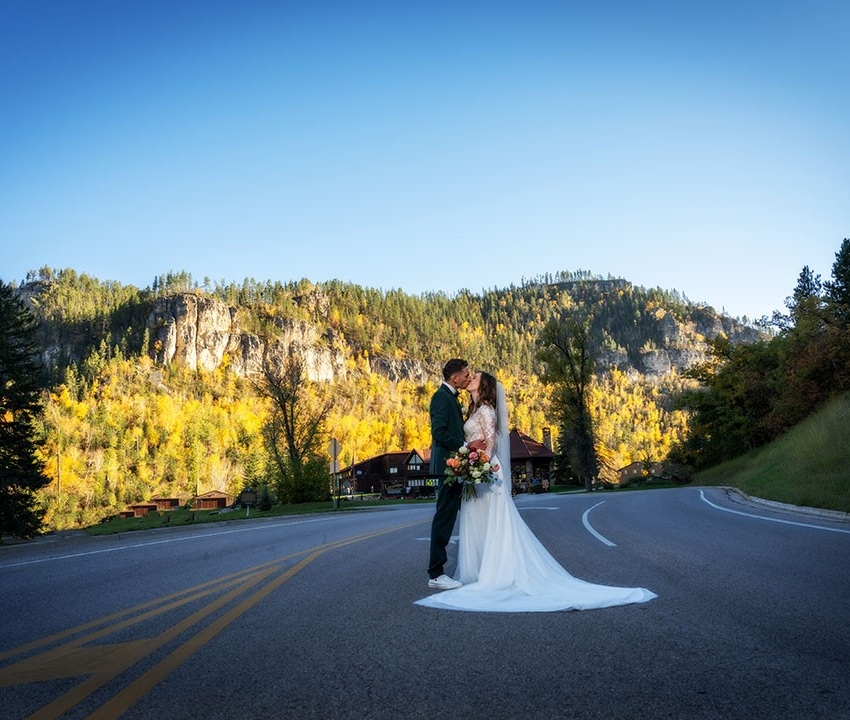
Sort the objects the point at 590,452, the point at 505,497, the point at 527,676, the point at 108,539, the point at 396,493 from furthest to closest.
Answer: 1. the point at 396,493
2. the point at 590,452
3. the point at 108,539
4. the point at 505,497
5. the point at 527,676

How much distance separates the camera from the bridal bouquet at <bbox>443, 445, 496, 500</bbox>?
A: 6996 millimetres

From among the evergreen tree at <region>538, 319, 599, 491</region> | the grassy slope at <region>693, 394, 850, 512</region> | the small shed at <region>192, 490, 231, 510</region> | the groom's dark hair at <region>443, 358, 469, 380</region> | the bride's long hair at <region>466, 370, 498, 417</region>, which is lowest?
the small shed at <region>192, 490, 231, 510</region>

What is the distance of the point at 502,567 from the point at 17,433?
110 feet

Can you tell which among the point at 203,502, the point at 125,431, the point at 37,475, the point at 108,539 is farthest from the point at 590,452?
the point at 125,431

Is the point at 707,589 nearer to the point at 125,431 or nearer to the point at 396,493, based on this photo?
the point at 396,493

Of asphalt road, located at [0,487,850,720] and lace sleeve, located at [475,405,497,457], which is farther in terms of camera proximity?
lace sleeve, located at [475,405,497,457]

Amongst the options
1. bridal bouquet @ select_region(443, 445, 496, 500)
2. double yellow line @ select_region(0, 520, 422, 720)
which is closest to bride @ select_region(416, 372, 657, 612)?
bridal bouquet @ select_region(443, 445, 496, 500)

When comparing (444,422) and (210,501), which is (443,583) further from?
(210,501)

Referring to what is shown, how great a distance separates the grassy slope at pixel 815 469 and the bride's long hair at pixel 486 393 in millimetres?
9065

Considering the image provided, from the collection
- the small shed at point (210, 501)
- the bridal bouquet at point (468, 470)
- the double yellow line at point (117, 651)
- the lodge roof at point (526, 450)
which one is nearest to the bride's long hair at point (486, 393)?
the bridal bouquet at point (468, 470)

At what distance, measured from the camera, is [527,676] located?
11.4ft

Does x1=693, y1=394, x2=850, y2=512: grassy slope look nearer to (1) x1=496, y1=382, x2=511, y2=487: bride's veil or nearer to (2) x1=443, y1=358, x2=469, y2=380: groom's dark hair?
(1) x1=496, y1=382, x2=511, y2=487: bride's veil

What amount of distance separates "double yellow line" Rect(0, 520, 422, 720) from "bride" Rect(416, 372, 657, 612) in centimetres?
183

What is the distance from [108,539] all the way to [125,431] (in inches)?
5852
